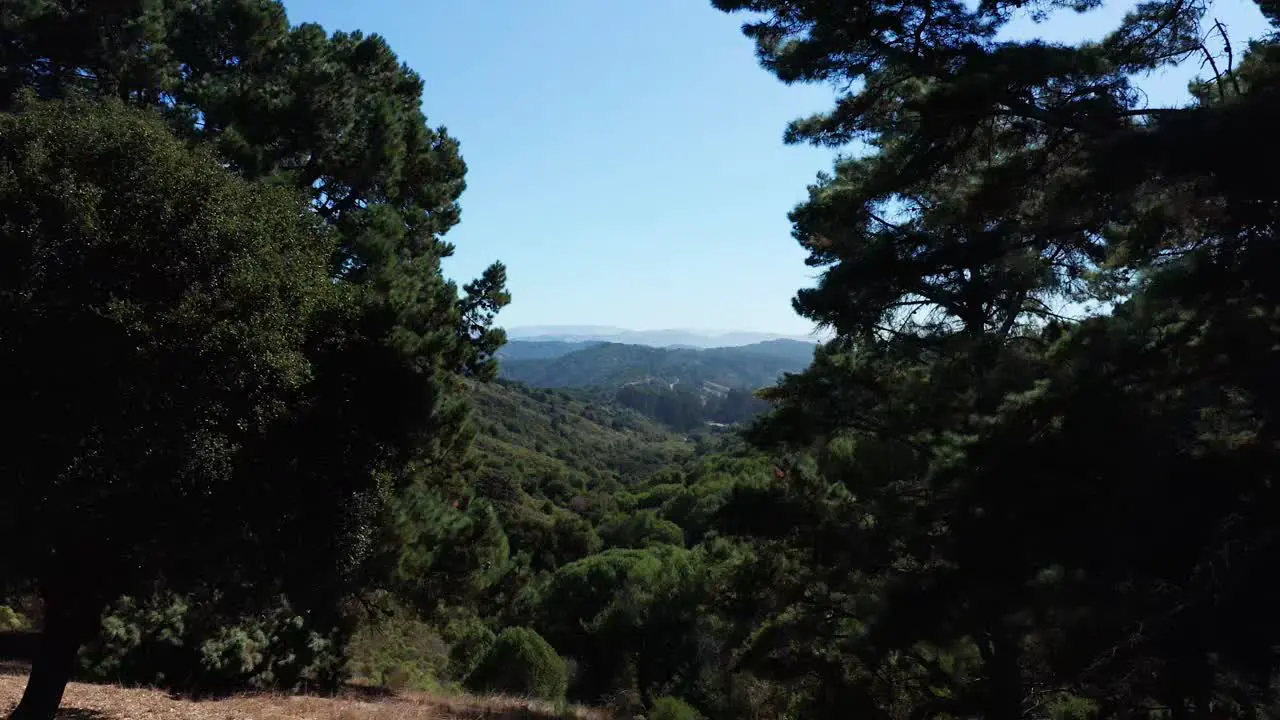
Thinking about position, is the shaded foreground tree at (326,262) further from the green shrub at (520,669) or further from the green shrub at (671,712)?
the green shrub at (520,669)

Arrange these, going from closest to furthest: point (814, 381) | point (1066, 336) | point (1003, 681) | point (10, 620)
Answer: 1. point (1066, 336)
2. point (1003, 681)
3. point (814, 381)
4. point (10, 620)

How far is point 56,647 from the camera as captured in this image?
7.81m

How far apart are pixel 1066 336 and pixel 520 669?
17.3 m

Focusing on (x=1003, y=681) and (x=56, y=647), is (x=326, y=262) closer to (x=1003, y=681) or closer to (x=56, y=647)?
(x=56, y=647)

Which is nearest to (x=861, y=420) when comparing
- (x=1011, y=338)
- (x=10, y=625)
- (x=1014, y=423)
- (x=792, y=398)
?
(x=792, y=398)

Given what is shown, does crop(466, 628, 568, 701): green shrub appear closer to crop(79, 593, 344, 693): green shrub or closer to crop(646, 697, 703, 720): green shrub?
crop(646, 697, 703, 720): green shrub

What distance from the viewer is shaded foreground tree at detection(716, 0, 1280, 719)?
4.45 metres

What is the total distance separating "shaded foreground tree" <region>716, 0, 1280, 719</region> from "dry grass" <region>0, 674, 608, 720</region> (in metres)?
6.51

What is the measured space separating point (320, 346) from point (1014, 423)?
7.36 m

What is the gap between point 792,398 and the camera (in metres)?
10.8

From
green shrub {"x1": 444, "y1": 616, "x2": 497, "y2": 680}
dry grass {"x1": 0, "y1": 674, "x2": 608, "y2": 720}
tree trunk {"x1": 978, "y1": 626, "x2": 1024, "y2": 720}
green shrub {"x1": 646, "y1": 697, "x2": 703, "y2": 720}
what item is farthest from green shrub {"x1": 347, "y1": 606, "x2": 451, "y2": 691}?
tree trunk {"x1": 978, "y1": 626, "x2": 1024, "y2": 720}

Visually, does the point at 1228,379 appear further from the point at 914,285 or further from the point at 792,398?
the point at 792,398

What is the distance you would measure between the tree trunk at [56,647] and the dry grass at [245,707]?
629mm

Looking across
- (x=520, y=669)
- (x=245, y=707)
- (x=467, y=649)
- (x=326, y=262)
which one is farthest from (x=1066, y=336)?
(x=467, y=649)
